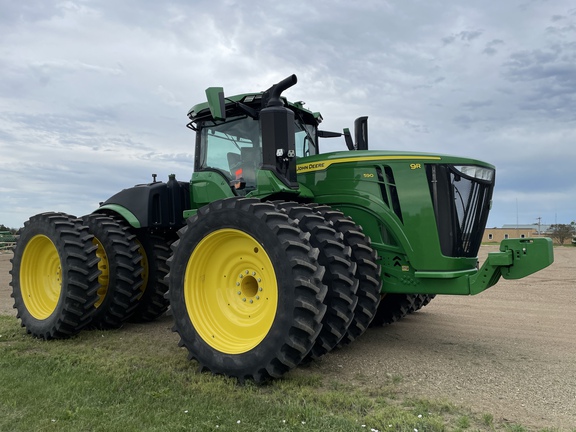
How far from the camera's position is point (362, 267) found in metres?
5.16

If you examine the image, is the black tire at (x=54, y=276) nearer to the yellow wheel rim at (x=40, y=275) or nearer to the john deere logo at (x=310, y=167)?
the yellow wheel rim at (x=40, y=275)

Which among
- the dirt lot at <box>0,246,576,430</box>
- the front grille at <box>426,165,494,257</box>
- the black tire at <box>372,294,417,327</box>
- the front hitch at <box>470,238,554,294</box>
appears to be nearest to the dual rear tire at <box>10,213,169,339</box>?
the dirt lot at <box>0,246,576,430</box>

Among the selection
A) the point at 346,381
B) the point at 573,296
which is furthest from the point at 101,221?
the point at 573,296

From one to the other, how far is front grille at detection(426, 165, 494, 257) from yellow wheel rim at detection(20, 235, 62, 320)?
5323 mm

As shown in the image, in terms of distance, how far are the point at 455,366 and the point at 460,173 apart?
205cm

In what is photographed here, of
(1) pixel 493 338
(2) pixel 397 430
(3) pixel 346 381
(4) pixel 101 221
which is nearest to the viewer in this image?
(2) pixel 397 430

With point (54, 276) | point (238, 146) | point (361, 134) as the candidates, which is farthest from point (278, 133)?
point (54, 276)

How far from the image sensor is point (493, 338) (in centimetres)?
641

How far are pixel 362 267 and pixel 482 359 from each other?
1.74m

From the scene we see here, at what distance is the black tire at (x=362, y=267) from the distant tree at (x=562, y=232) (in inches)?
1859

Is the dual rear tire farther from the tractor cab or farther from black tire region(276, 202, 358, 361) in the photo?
black tire region(276, 202, 358, 361)

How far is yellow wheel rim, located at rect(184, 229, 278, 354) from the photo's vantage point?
15.7 feet

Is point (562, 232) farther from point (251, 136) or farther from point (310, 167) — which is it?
point (251, 136)

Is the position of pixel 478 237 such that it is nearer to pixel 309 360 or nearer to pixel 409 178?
pixel 409 178
